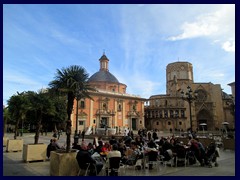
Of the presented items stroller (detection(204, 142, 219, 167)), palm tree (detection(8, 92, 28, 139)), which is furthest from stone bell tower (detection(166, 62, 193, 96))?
stroller (detection(204, 142, 219, 167))

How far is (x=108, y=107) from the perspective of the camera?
43.0 m

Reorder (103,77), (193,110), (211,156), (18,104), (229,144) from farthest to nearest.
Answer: (193,110), (103,77), (229,144), (18,104), (211,156)

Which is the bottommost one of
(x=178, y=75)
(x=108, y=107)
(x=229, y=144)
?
(x=229, y=144)

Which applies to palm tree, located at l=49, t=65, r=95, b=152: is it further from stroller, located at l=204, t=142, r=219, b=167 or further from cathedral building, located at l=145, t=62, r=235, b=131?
cathedral building, located at l=145, t=62, r=235, b=131

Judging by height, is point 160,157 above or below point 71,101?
below

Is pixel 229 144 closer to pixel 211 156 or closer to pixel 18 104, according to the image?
pixel 211 156

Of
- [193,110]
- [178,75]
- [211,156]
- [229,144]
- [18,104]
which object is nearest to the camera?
[211,156]

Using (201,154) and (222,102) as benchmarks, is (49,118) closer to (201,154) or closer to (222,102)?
(201,154)

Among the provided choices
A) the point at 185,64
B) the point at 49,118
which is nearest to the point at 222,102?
the point at 185,64

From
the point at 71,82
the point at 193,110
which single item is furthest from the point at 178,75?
the point at 71,82

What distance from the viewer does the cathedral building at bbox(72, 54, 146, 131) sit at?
39.8 m

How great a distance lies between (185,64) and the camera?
64.2 m

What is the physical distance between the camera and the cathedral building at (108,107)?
3978 centimetres
